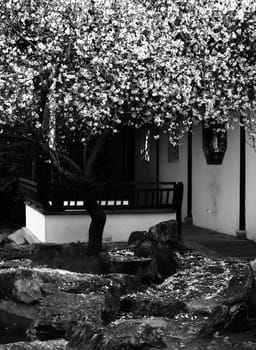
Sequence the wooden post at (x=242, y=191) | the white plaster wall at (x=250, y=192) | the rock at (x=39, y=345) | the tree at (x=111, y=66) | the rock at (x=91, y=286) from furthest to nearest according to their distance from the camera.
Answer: the wooden post at (x=242, y=191)
the white plaster wall at (x=250, y=192)
the tree at (x=111, y=66)
the rock at (x=91, y=286)
the rock at (x=39, y=345)

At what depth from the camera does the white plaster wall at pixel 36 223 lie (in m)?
14.0

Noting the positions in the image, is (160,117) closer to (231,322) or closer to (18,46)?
(18,46)

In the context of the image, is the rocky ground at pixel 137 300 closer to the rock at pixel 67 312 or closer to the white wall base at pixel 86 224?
the rock at pixel 67 312

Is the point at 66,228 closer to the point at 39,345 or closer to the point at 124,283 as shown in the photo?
the point at 124,283

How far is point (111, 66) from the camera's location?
11.6 metres

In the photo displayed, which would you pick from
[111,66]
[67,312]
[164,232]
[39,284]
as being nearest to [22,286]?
[39,284]

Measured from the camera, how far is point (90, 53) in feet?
38.1

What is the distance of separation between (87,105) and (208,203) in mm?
5210

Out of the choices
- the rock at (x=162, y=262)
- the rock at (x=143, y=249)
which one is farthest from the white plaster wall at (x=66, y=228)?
the rock at (x=162, y=262)

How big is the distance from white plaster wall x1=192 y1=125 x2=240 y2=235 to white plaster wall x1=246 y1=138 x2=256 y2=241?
478 mm

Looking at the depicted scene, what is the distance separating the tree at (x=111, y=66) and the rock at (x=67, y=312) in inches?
109

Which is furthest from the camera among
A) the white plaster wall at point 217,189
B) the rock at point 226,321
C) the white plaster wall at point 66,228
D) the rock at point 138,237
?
the white plaster wall at point 217,189

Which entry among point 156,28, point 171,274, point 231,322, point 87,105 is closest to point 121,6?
point 156,28

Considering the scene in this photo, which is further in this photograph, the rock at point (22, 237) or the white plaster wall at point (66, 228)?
the rock at point (22, 237)
